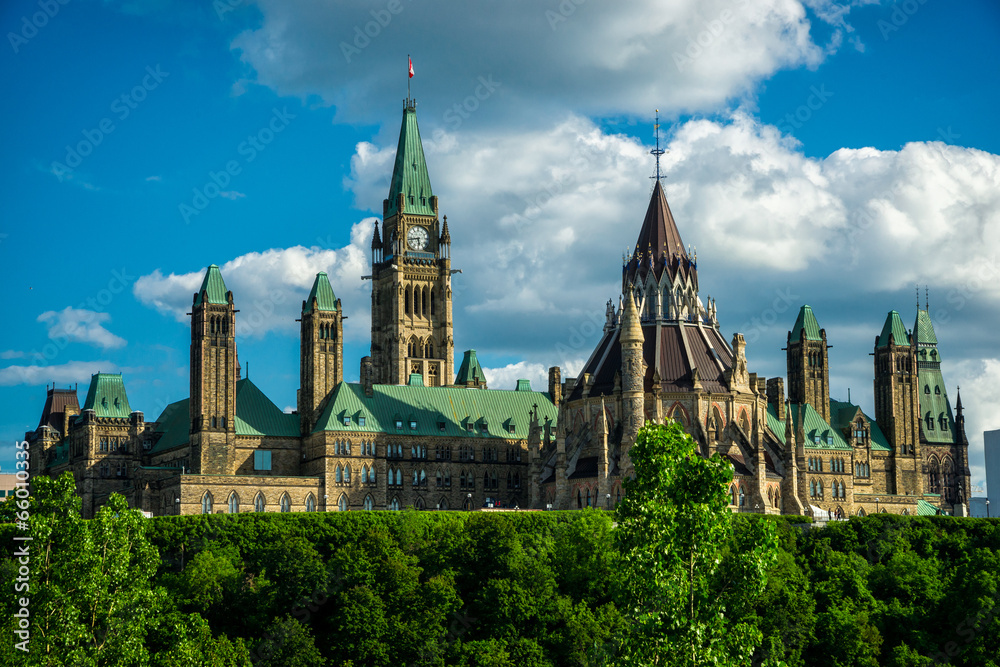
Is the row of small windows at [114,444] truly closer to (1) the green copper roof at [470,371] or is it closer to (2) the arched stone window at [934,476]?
(1) the green copper roof at [470,371]

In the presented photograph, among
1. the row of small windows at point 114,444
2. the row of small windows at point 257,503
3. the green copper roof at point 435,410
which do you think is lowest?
the row of small windows at point 257,503

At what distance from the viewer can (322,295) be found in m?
159

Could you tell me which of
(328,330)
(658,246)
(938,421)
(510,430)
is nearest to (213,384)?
(328,330)

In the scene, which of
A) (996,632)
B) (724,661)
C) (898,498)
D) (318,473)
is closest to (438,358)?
(318,473)

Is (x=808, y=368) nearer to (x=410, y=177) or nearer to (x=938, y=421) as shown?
(x=938, y=421)

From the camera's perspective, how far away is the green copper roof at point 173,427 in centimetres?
15575

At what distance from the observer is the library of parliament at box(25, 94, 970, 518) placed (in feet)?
465

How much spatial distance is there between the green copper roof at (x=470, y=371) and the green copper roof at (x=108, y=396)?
4507 cm

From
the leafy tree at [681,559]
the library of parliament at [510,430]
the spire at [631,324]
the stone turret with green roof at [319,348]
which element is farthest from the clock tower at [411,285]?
the leafy tree at [681,559]

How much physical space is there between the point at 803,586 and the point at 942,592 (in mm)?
12749

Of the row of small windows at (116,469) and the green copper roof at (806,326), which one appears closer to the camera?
the row of small windows at (116,469)

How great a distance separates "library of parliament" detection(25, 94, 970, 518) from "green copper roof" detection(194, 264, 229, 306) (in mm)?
143

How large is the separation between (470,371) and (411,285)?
45.0ft

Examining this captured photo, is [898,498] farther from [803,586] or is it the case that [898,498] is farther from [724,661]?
[724,661]
